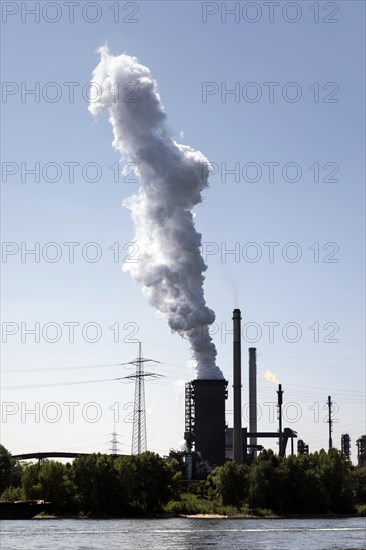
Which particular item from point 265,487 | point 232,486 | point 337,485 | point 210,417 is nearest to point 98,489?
point 232,486

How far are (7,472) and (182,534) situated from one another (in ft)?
310

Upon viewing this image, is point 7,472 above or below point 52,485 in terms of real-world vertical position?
above

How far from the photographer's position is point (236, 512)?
135625mm

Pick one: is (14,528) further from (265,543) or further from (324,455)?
(324,455)

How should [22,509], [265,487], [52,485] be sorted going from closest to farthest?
1. [22,509]
2. [52,485]
3. [265,487]

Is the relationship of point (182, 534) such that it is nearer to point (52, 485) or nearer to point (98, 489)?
point (98, 489)

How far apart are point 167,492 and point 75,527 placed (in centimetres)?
2971

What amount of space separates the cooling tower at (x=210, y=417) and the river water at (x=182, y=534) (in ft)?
136

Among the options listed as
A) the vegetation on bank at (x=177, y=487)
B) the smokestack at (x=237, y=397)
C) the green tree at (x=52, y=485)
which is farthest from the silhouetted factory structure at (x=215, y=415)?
the green tree at (x=52, y=485)

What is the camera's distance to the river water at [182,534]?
87.1 m

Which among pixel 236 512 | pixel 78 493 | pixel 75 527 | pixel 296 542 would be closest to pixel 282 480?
pixel 236 512

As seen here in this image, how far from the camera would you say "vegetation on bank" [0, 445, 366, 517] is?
134000 mm

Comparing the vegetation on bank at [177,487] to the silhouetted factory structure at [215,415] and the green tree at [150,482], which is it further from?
the silhouetted factory structure at [215,415]

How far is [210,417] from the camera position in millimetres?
168750
